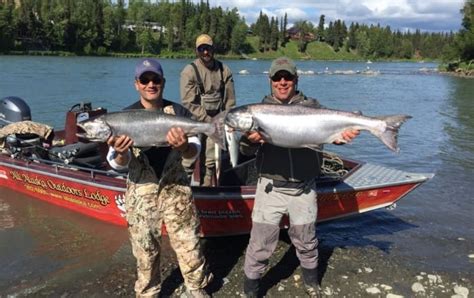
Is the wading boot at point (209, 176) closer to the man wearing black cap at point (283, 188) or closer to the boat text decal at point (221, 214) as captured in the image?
the boat text decal at point (221, 214)

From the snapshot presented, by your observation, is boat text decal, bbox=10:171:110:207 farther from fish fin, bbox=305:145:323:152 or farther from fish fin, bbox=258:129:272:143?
Result: fish fin, bbox=305:145:323:152

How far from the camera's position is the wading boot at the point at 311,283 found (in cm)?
500

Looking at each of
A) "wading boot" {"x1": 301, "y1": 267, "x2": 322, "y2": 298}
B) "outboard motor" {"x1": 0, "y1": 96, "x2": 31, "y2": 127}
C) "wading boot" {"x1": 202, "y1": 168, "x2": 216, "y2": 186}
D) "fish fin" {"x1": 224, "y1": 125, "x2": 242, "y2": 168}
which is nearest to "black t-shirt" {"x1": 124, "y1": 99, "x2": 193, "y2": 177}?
"fish fin" {"x1": 224, "y1": 125, "x2": 242, "y2": 168}

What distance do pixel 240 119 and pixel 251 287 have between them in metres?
1.89

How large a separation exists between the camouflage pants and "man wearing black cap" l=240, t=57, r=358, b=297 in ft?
2.02

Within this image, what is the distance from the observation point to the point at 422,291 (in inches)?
215

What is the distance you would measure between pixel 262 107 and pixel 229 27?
5338 inches

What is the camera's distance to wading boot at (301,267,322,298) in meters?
5.00

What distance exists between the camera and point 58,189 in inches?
319

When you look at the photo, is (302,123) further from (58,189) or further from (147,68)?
(58,189)

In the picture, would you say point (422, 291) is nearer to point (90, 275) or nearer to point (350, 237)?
point (350, 237)

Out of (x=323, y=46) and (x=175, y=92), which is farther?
(x=323, y=46)

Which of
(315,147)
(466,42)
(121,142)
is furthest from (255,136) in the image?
(466,42)

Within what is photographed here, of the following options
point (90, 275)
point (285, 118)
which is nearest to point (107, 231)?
point (90, 275)
